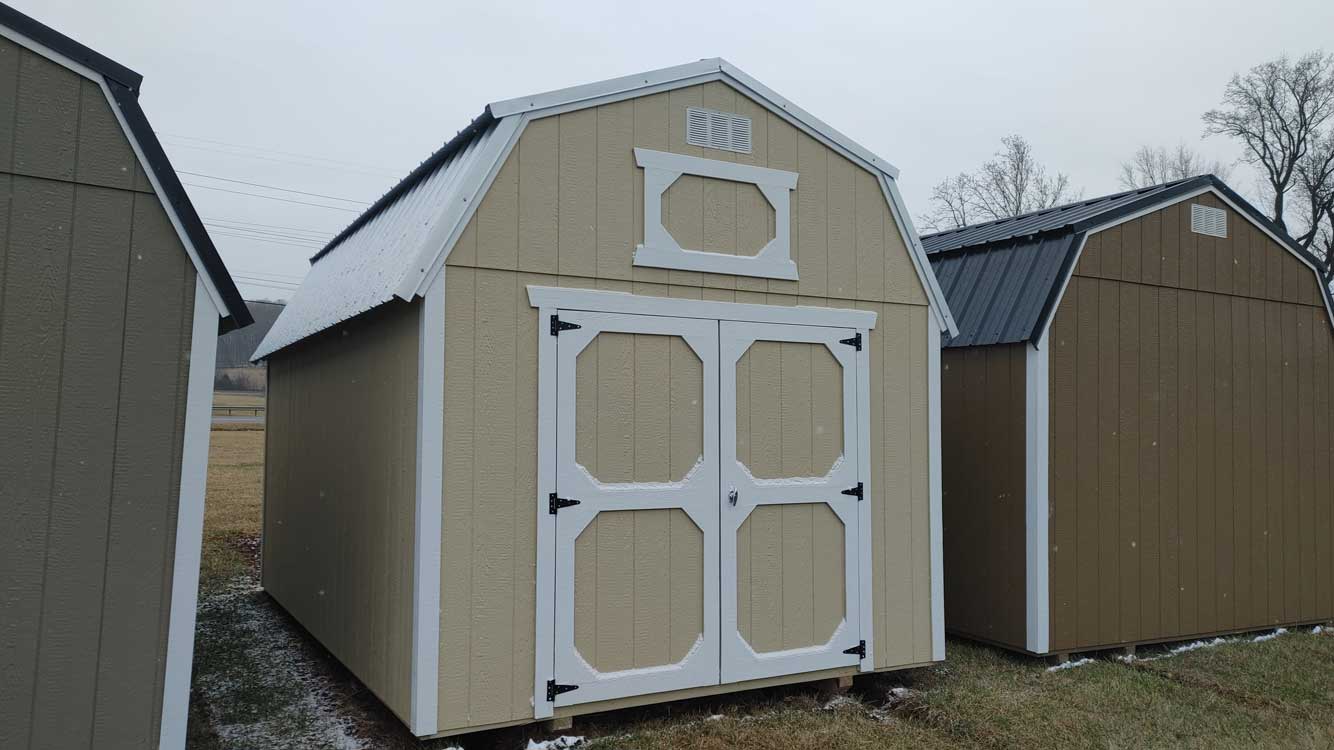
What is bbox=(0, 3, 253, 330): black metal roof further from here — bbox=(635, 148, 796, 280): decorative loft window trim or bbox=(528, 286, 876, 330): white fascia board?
bbox=(635, 148, 796, 280): decorative loft window trim

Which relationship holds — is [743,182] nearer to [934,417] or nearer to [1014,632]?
[934,417]

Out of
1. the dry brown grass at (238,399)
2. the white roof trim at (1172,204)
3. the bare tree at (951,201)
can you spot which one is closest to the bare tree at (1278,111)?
the bare tree at (951,201)

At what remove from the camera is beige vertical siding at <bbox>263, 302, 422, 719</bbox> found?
15.2 feet

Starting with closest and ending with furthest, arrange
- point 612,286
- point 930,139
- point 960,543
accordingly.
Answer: point 612,286, point 960,543, point 930,139

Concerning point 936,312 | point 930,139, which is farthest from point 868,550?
point 930,139

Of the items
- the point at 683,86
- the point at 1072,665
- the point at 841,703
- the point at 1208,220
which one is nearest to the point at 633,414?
the point at 683,86

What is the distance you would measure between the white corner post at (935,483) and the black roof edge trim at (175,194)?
383 cm

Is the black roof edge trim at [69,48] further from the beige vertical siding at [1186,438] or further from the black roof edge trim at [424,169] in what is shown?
the beige vertical siding at [1186,438]

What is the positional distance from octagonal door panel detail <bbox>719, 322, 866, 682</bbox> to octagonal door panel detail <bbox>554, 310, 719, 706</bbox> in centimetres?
12

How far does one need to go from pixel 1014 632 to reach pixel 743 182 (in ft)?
11.3

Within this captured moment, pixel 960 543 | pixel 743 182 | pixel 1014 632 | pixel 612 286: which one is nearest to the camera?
pixel 612 286

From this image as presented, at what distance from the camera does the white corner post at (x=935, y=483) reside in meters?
5.77

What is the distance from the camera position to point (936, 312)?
5.94 metres

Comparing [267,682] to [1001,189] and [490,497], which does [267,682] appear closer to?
[490,497]
